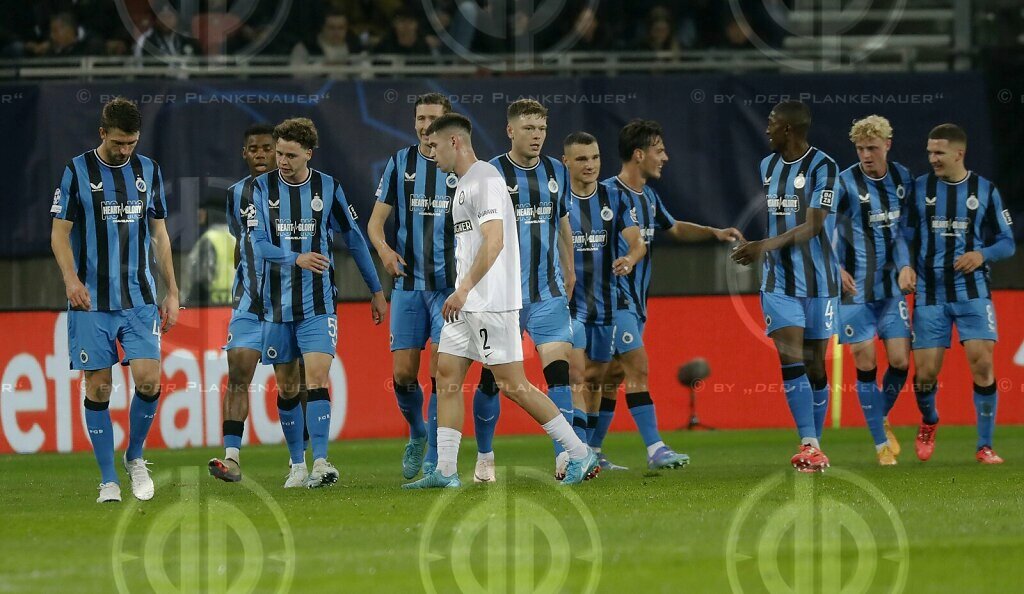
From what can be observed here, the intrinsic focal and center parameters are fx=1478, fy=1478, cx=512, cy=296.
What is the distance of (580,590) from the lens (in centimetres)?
521

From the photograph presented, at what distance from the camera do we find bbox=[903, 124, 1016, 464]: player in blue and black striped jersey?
396 inches

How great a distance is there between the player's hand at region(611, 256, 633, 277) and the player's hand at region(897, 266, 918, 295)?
1.89 metres

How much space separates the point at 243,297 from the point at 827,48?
9.07 metres

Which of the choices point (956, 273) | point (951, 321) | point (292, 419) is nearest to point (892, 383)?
point (951, 321)

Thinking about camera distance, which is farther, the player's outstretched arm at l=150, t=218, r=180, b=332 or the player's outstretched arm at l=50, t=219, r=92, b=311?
the player's outstretched arm at l=150, t=218, r=180, b=332

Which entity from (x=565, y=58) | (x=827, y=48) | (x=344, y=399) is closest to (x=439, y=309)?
(x=344, y=399)

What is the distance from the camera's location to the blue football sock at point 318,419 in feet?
28.9

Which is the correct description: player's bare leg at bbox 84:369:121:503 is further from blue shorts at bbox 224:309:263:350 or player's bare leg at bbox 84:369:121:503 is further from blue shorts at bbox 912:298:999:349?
blue shorts at bbox 912:298:999:349

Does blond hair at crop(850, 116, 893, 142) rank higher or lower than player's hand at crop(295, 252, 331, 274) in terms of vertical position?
higher

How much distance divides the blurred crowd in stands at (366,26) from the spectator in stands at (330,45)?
12mm

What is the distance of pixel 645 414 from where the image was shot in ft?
32.4

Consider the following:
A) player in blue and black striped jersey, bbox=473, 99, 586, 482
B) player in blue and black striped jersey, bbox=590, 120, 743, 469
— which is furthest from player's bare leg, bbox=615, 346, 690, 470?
player in blue and black striped jersey, bbox=473, 99, 586, 482

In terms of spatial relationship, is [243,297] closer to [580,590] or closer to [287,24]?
[580,590]

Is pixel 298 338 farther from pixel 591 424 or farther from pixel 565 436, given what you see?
pixel 591 424
